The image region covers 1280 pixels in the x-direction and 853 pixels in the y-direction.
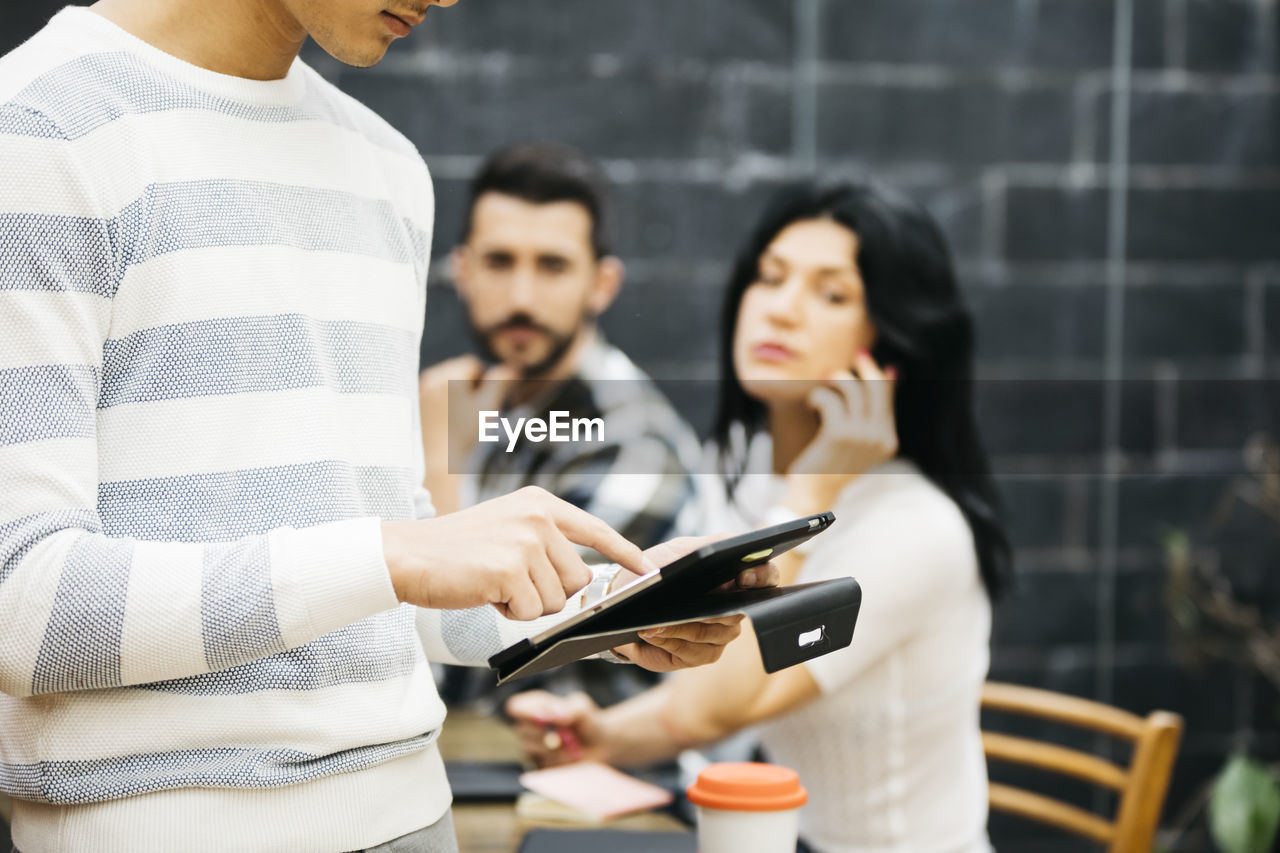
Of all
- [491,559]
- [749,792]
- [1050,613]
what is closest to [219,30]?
[491,559]

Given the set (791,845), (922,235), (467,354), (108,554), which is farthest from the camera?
(467,354)

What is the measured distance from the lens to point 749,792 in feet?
2.96

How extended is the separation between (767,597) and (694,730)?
0.84 metres

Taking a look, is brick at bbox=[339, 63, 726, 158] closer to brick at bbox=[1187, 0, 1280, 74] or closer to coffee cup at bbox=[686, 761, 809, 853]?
brick at bbox=[1187, 0, 1280, 74]

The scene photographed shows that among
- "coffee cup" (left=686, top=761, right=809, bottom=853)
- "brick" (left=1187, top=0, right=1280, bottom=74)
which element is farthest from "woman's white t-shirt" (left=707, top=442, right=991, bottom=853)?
"brick" (left=1187, top=0, right=1280, bottom=74)

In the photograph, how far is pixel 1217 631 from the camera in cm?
226

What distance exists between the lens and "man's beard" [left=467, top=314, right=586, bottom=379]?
1.97 metres

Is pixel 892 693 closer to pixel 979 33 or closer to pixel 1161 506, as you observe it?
pixel 1161 506

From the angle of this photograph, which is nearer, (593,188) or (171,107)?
(171,107)

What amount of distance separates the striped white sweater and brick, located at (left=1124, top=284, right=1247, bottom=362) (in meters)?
1.75

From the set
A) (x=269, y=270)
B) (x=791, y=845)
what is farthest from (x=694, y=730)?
(x=269, y=270)

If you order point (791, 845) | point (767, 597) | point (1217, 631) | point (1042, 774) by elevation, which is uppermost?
point (767, 597)

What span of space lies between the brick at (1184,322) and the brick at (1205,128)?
25 centimetres

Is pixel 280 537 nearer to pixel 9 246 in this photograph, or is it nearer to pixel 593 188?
pixel 9 246
